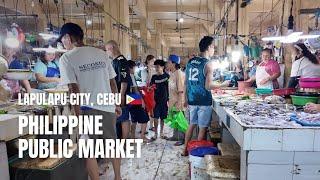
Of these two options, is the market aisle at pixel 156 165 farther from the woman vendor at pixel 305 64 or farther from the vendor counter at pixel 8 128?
the woman vendor at pixel 305 64

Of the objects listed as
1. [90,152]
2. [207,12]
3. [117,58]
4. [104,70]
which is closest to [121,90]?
[117,58]

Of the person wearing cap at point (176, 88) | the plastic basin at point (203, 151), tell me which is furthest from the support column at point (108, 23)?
the plastic basin at point (203, 151)

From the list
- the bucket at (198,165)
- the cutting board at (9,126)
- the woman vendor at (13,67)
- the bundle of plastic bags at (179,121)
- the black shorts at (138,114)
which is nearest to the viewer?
the cutting board at (9,126)

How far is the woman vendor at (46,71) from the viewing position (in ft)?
18.7

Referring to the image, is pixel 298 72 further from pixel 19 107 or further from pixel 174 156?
pixel 19 107

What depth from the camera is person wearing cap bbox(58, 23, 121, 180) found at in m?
3.35

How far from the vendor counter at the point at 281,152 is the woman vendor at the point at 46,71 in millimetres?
4109

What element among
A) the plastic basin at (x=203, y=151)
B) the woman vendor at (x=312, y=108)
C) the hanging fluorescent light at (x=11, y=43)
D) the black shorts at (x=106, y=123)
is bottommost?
the plastic basin at (x=203, y=151)

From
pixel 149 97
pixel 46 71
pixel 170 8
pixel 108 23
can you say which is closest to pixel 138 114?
pixel 149 97

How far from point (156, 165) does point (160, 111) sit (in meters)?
1.82

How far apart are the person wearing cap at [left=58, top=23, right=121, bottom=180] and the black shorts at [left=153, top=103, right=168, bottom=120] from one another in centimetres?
288

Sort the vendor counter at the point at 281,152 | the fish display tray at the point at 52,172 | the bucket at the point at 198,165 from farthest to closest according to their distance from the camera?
the bucket at the point at 198,165, the fish display tray at the point at 52,172, the vendor counter at the point at 281,152

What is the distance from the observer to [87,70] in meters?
3.40

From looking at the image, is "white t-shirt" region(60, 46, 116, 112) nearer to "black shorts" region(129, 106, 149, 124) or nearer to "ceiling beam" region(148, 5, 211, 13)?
"black shorts" region(129, 106, 149, 124)
